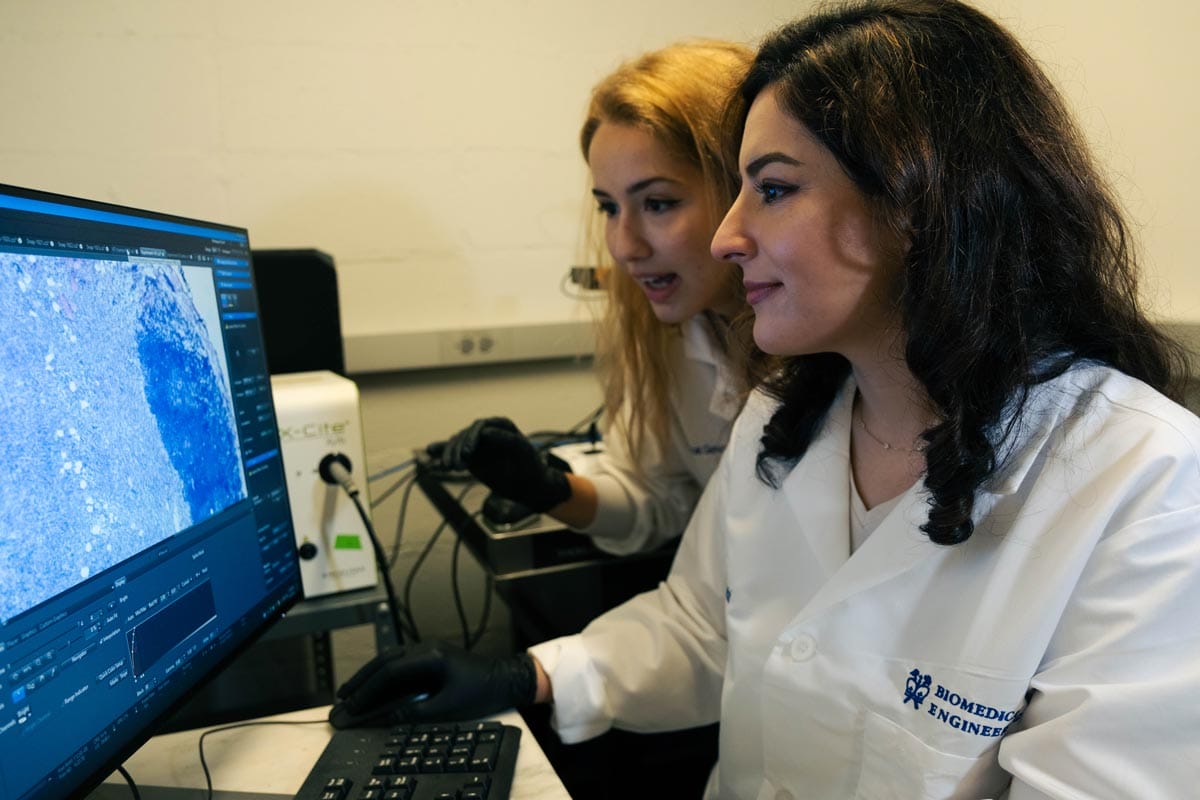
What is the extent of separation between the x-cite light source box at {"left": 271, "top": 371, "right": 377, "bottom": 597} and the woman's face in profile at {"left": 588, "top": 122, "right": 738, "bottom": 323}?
0.45 meters

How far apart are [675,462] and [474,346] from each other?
1.78 feet

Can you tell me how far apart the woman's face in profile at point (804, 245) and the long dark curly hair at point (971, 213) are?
2 centimetres

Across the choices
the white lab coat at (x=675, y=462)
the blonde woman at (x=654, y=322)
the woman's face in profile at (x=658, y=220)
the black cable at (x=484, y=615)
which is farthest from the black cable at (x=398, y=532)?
the woman's face in profile at (x=658, y=220)

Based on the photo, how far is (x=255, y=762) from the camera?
75 cm

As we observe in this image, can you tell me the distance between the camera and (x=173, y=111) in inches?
58.4

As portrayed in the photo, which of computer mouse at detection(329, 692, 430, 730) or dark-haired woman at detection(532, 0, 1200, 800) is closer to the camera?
dark-haired woman at detection(532, 0, 1200, 800)

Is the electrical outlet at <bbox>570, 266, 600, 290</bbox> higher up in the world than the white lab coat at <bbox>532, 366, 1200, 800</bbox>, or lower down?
higher up

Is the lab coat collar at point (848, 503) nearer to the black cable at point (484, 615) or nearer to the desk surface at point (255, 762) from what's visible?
the desk surface at point (255, 762)

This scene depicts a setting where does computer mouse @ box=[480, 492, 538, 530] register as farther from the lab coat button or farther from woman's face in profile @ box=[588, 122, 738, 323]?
the lab coat button

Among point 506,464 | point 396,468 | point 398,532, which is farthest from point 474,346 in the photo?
point 506,464

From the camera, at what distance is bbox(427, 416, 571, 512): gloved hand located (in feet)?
4.15

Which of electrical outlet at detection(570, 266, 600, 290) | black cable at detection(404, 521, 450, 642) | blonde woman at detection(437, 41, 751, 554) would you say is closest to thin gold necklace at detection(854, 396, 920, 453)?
blonde woman at detection(437, 41, 751, 554)

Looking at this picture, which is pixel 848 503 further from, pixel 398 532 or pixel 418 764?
pixel 398 532

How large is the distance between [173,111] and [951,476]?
143 centimetres
